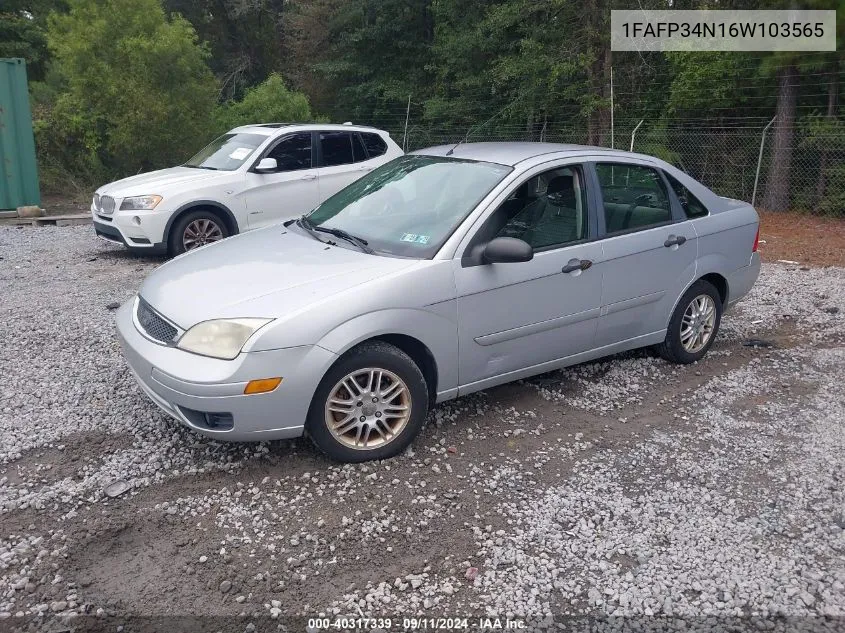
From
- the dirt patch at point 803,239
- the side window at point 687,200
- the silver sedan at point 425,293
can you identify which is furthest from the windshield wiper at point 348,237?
the dirt patch at point 803,239

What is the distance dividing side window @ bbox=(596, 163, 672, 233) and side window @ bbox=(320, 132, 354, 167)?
5.50 meters

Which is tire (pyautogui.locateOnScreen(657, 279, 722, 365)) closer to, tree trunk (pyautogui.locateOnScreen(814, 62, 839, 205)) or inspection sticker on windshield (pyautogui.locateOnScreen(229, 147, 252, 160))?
inspection sticker on windshield (pyautogui.locateOnScreen(229, 147, 252, 160))

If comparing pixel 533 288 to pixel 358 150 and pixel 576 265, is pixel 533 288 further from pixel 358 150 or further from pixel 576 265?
pixel 358 150

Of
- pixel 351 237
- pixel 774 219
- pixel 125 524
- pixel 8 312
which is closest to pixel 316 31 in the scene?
pixel 774 219

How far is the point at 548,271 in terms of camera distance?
4637 mm

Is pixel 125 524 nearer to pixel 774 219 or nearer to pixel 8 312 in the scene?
pixel 8 312

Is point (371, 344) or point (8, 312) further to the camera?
point (8, 312)

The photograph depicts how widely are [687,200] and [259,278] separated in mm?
3300

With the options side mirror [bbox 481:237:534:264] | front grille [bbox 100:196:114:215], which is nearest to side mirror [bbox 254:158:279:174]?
front grille [bbox 100:196:114:215]

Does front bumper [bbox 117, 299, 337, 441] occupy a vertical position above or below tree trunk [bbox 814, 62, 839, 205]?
below

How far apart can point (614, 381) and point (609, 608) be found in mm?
2548

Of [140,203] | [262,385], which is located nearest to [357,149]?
[140,203]

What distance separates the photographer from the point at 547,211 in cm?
479

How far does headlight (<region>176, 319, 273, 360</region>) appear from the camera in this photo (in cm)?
374
